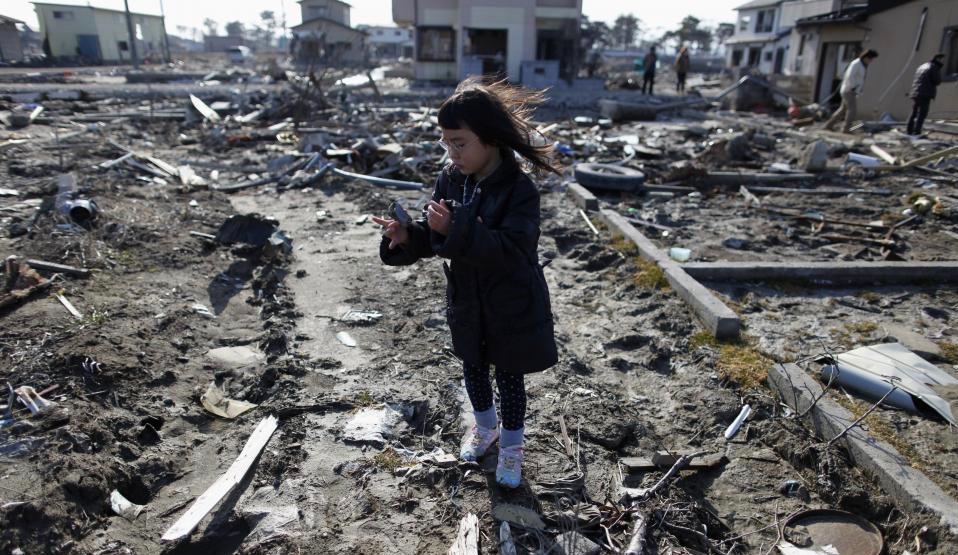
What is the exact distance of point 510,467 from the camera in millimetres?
2930

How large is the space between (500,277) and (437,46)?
110 feet

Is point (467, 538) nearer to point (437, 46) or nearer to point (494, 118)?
point (494, 118)

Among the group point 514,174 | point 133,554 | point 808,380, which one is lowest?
point 133,554

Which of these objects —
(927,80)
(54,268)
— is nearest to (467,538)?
(54,268)

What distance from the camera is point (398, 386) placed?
4000mm

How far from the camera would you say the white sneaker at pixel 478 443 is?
3.12 m

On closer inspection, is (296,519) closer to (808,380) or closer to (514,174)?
(514,174)

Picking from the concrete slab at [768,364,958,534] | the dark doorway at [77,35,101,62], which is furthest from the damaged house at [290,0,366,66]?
the concrete slab at [768,364,958,534]

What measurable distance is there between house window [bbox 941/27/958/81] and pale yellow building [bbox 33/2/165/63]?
5538 centimetres

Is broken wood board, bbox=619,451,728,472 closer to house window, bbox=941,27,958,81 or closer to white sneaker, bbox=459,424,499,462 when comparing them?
white sneaker, bbox=459,424,499,462

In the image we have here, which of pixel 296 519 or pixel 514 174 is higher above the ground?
pixel 514 174

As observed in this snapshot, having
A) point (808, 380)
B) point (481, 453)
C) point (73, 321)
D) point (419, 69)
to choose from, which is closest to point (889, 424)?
point (808, 380)

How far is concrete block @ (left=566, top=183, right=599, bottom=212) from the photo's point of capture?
8.38 metres

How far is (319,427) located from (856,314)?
4.43 m
